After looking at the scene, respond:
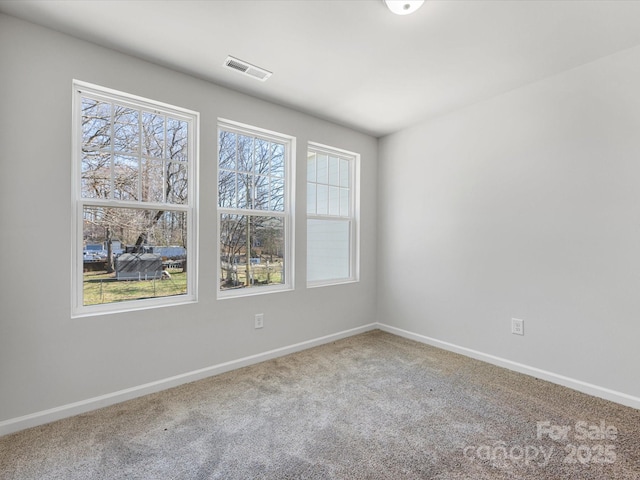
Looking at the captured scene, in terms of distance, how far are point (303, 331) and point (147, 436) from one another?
1.72m

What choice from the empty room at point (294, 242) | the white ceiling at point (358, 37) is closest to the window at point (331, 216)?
the empty room at point (294, 242)

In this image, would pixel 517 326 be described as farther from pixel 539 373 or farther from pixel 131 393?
pixel 131 393

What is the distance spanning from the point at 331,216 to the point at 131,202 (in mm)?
2095

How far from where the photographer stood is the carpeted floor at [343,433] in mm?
1622

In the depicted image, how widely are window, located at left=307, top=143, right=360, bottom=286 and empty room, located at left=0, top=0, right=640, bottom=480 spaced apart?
0.40 feet

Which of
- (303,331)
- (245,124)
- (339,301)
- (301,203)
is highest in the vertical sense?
(245,124)

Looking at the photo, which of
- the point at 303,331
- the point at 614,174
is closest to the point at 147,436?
the point at 303,331

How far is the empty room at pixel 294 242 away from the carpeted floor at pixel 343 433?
16 mm

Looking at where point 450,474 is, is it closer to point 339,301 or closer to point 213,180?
point 339,301

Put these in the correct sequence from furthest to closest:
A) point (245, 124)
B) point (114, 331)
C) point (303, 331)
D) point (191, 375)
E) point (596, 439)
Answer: point (303, 331)
point (245, 124)
point (191, 375)
point (114, 331)
point (596, 439)

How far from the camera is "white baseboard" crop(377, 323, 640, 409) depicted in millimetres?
2252

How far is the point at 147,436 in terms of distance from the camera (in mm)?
1886

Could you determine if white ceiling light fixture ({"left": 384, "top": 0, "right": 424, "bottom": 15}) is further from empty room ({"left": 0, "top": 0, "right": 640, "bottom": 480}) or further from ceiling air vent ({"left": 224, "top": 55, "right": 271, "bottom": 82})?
ceiling air vent ({"left": 224, "top": 55, "right": 271, "bottom": 82})

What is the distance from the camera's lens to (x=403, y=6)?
182 cm
